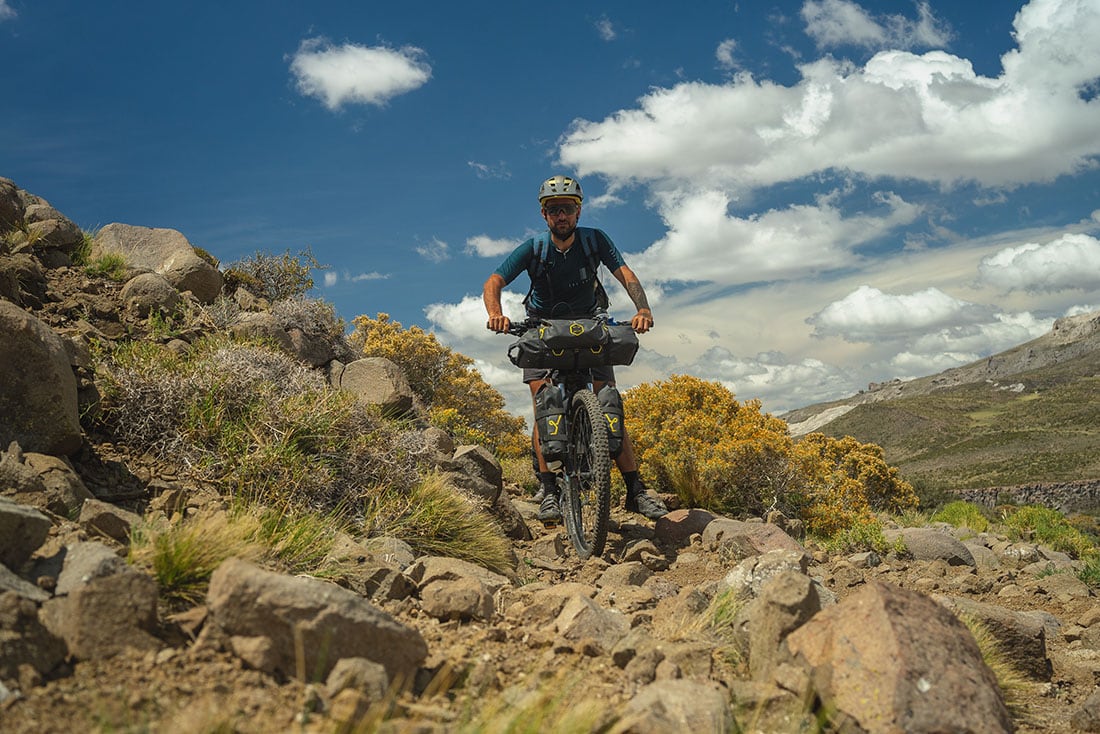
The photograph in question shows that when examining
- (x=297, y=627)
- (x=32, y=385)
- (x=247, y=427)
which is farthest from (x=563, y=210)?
(x=297, y=627)

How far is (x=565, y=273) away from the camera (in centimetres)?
677

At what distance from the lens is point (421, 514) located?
215 inches

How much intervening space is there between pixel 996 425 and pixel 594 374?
88.8m

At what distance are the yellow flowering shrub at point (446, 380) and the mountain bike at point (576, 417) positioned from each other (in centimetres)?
927

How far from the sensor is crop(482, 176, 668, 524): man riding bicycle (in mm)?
6551

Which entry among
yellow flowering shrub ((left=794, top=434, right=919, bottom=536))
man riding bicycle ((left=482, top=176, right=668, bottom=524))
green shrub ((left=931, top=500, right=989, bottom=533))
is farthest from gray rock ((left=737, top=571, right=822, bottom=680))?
green shrub ((left=931, top=500, right=989, bottom=533))

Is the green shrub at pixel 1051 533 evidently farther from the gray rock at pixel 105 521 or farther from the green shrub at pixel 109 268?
the green shrub at pixel 109 268

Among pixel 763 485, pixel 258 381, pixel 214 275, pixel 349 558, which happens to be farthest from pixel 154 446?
pixel 763 485

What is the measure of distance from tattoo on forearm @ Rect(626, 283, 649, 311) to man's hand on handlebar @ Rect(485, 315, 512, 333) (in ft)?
3.75

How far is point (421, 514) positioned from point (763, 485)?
6127 millimetres

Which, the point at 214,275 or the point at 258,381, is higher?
the point at 214,275

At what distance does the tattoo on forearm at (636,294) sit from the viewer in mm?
6748

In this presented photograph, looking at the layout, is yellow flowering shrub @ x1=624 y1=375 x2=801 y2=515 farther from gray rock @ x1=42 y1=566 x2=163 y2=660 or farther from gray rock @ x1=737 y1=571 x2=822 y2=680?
gray rock @ x1=42 y1=566 x2=163 y2=660

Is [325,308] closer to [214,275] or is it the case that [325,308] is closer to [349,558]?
[214,275]
